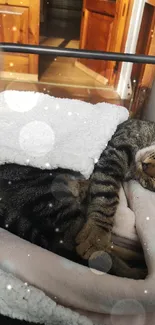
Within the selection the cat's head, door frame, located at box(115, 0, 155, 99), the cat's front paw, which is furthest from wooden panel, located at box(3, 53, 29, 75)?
the cat's front paw

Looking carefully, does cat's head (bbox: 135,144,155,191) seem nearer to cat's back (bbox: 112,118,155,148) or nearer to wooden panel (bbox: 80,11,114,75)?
cat's back (bbox: 112,118,155,148)

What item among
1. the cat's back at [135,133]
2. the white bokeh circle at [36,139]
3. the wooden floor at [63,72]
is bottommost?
the wooden floor at [63,72]

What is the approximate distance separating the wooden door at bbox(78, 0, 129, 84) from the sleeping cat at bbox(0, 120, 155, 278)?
39.1 inches

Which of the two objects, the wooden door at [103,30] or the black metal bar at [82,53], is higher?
the black metal bar at [82,53]

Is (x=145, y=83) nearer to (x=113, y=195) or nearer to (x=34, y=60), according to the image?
(x=113, y=195)

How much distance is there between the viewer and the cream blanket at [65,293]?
412 millimetres

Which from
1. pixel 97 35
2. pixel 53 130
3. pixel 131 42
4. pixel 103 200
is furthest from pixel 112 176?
pixel 97 35

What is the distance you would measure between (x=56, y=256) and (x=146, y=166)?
36 centimetres

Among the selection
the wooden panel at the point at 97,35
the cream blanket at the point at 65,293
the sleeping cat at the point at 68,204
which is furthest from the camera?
the wooden panel at the point at 97,35

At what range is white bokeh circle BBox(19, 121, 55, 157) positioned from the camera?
669mm

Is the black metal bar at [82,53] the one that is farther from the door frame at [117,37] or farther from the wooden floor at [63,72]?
the wooden floor at [63,72]

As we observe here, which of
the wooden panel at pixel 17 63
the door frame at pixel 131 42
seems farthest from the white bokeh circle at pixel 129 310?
the wooden panel at pixel 17 63

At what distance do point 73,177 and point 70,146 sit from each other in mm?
77

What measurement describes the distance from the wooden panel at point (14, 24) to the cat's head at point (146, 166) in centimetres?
131
